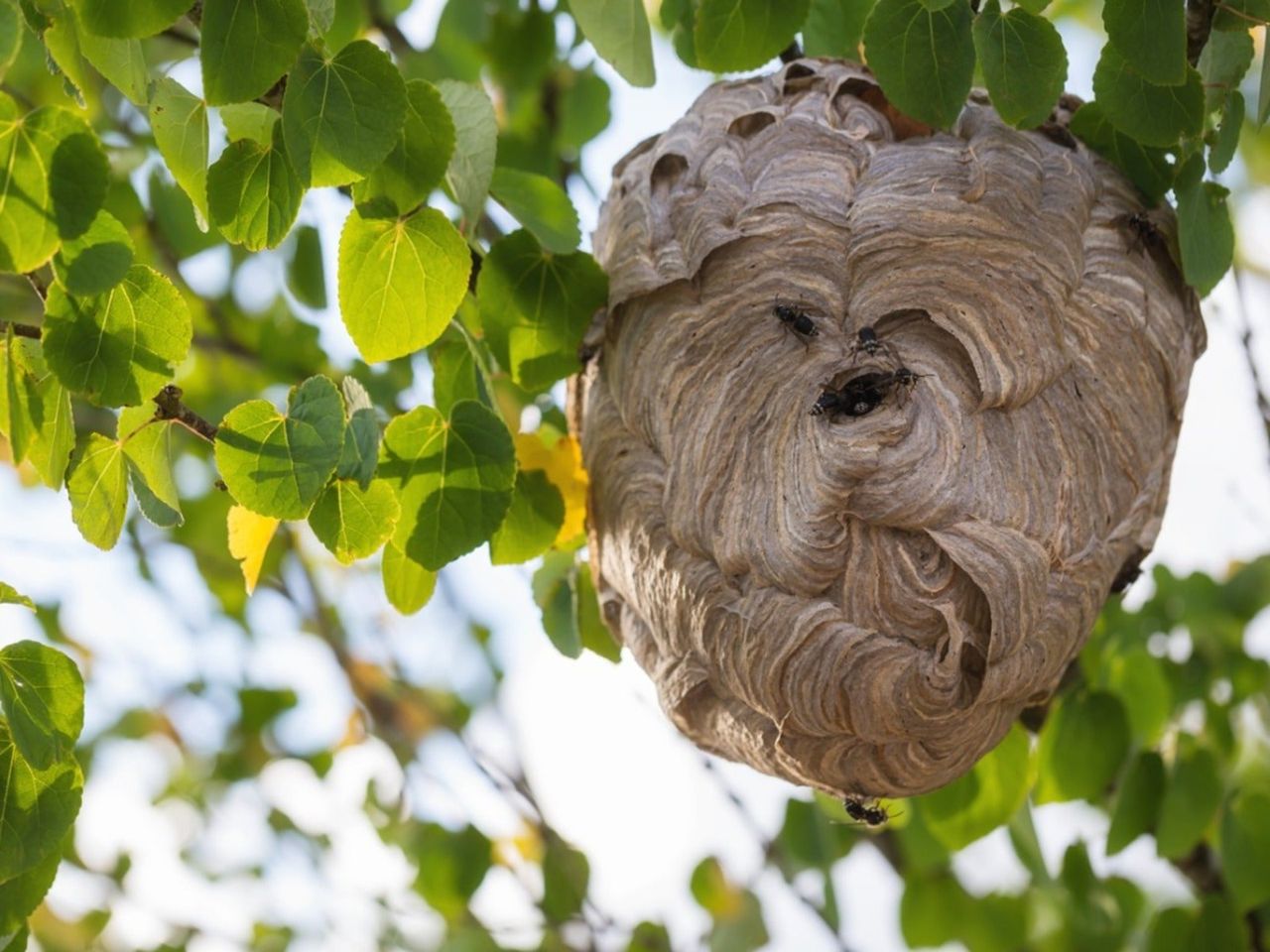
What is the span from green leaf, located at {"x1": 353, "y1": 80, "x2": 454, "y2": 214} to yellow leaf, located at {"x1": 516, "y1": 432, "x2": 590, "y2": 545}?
2.01 feet

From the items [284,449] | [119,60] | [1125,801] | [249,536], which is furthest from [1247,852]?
[119,60]

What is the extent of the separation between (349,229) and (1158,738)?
8.10 ft

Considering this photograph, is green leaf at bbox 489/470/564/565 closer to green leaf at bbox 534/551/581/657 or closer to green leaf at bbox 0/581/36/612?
green leaf at bbox 534/551/581/657

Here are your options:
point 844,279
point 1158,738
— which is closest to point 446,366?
point 844,279

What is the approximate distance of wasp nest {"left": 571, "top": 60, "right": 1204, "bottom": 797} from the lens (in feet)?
7.93

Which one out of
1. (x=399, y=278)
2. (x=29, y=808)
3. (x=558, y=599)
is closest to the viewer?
(x=29, y=808)

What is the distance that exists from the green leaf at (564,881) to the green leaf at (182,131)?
2.20 meters

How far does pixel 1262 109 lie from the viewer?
236cm

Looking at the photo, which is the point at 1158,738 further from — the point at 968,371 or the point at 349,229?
the point at 349,229

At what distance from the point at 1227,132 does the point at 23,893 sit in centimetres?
206

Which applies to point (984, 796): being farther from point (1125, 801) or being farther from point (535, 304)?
point (535, 304)

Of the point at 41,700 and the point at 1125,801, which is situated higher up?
the point at 41,700

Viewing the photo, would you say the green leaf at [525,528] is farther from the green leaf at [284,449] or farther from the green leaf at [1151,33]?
the green leaf at [1151,33]

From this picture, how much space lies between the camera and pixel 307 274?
158 inches
